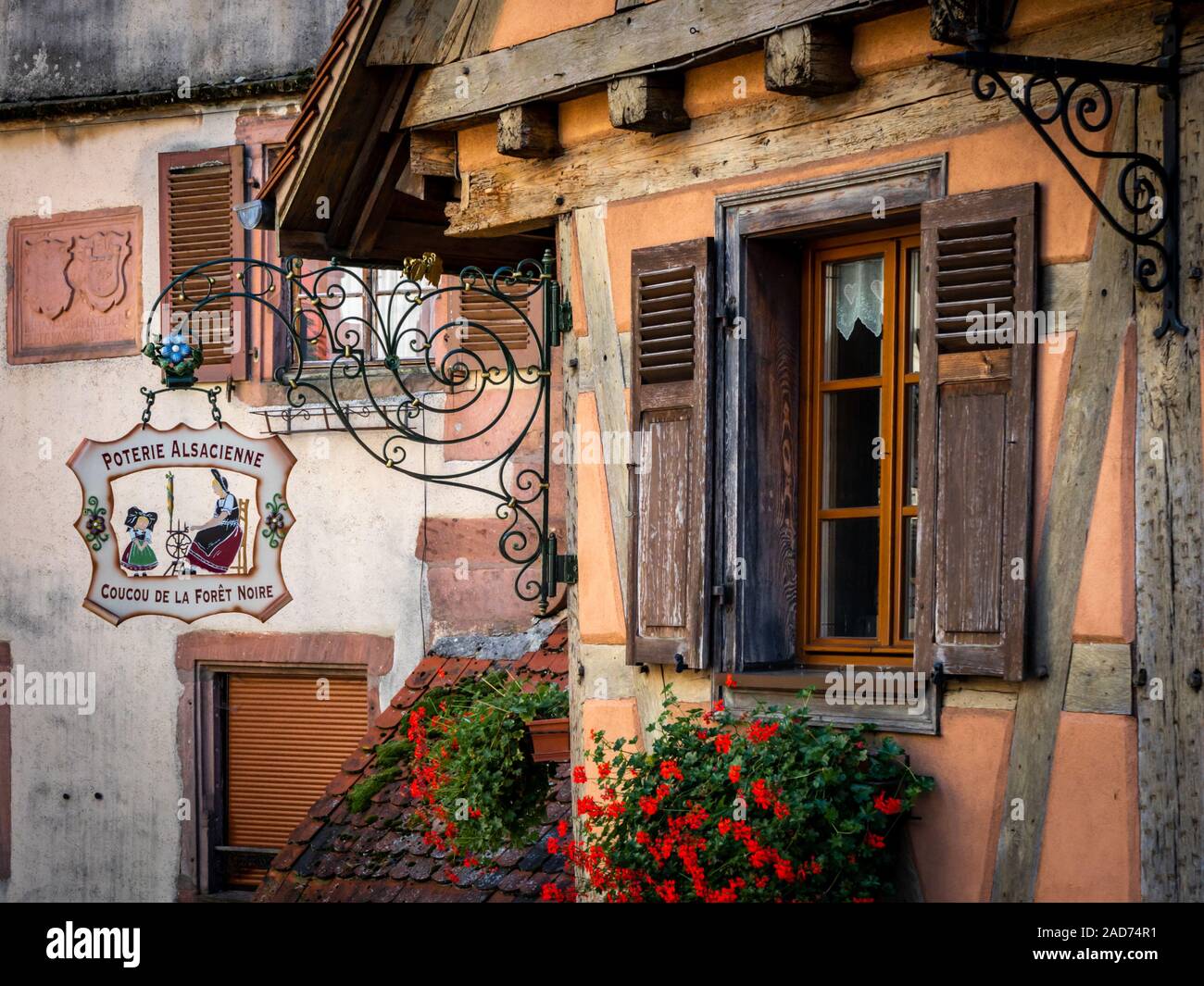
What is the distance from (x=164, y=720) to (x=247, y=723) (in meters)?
0.57

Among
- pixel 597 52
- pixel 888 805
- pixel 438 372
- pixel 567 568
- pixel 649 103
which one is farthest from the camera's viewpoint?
pixel 438 372

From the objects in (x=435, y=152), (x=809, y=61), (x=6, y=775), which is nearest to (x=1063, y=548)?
(x=809, y=61)

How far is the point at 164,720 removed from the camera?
12.1 m

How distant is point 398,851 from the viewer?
8.79 metres

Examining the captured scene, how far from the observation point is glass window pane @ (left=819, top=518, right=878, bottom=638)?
551 cm

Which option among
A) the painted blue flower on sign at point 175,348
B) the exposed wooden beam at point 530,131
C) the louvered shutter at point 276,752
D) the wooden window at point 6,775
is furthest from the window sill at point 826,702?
the wooden window at point 6,775

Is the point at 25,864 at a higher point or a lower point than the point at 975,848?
lower

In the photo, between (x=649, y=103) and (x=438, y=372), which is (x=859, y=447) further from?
(x=438, y=372)

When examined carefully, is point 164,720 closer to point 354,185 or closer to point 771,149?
point 354,185

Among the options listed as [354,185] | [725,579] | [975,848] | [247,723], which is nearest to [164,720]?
[247,723]

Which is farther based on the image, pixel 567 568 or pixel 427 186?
pixel 427 186

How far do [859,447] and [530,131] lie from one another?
169cm

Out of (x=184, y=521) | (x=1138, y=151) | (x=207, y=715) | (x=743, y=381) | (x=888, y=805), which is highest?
(x=1138, y=151)

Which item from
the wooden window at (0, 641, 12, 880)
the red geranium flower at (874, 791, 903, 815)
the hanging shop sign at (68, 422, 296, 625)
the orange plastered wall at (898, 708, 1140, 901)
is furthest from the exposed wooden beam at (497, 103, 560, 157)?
the wooden window at (0, 641, 12, 880)
